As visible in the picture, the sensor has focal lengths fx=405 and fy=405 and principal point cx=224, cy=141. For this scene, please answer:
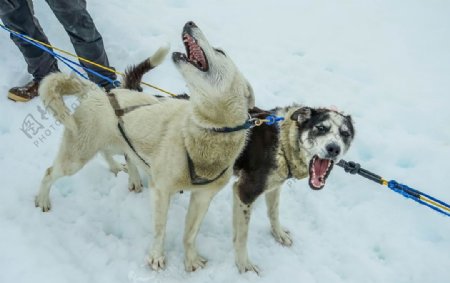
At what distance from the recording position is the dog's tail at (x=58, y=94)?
2830 millimetres

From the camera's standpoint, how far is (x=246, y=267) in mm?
3221

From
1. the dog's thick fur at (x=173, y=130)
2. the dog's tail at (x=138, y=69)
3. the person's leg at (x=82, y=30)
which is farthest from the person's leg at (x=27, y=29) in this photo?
the dog's thick fur at (x=173, y=130)

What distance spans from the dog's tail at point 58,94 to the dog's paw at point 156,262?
113 cm

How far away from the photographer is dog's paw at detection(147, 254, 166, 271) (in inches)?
122

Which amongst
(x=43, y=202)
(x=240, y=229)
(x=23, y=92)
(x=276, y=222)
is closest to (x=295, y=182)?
(x=276, y=222)

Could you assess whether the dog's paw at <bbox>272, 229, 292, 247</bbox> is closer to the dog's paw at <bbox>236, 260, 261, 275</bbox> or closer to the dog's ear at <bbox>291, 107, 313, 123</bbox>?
the dog's paw at <bbox>236, 260, 261, 275</bbox>

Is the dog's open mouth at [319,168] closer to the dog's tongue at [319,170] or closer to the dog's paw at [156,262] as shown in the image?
the dog's tongue at [319,170]

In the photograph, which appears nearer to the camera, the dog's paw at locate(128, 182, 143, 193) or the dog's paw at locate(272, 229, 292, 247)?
the dog's paw at locate(272, 229, 292, 247)

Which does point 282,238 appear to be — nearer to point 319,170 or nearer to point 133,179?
point 319,170

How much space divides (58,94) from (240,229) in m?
1.68

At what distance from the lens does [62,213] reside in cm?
338

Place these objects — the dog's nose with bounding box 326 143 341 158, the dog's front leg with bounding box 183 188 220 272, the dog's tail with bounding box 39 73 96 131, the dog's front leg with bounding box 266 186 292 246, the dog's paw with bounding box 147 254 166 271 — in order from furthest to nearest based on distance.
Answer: the dog's front leg with bounding box 266 186 292 246
the dog's paw with bounding box 147 254 166 271
the dog's front leg with bounding box 183 188 220 272
the dog's tail with bounding box 39 73 96 131
the dog's nose with bounding box 326 143 341 158

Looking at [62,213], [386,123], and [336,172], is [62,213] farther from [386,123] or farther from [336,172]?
[386,123]

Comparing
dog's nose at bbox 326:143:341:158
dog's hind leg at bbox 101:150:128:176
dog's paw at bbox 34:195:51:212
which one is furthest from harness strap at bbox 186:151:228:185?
dog's paw at bbox 34:195:51:212
